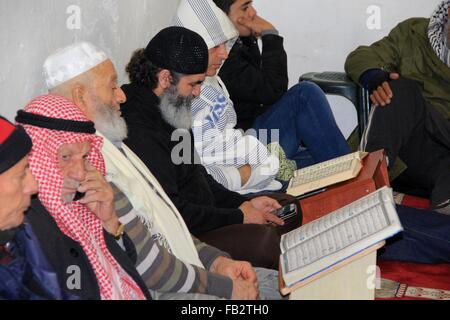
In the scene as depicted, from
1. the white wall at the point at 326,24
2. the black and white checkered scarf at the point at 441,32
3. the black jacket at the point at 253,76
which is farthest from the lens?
the white wall at the point at 326,24

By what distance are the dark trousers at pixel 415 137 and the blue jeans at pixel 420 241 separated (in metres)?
0.40

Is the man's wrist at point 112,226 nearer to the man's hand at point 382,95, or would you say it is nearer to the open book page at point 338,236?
the open book page at point 338,236

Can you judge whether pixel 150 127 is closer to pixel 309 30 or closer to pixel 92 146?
pixel 92 146

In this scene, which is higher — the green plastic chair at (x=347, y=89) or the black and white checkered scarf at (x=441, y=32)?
the black and white checkered scarf at (x=441, y=32)

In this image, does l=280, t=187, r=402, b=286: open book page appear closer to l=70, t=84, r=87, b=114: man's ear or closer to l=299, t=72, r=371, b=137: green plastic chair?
l=70, t=84, r=87, b=114: man's ear

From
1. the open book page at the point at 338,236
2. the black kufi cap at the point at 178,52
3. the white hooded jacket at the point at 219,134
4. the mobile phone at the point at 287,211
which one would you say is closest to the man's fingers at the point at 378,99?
the white hooded jacket at the point at 219,134

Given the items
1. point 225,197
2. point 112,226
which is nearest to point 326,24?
point 225,197

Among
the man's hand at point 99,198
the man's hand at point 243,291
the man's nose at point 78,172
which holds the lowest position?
the man's hand at point 243,291

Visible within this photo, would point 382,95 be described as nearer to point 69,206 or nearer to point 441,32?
point 441,32

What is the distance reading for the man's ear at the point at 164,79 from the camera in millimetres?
3180

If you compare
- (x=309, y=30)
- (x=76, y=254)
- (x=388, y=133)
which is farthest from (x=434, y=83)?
(x=76, y=254)

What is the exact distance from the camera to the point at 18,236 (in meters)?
1.90

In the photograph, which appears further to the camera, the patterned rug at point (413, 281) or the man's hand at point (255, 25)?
the man's hand at point (255, 25)
